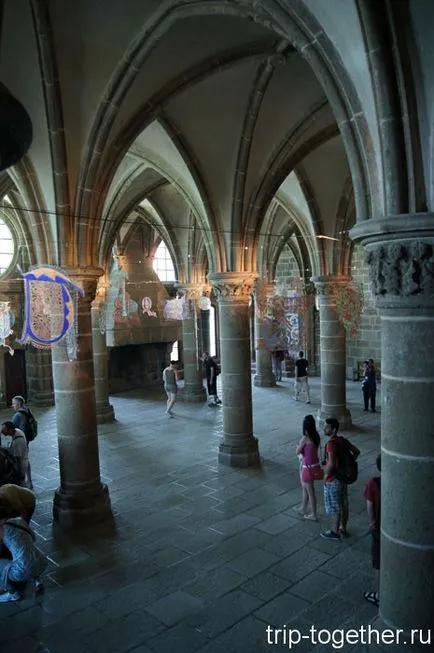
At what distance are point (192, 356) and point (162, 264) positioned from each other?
5.84 m

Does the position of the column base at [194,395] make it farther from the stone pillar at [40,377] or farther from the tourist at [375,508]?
the tourist at [375,508]

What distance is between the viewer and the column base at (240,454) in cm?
894

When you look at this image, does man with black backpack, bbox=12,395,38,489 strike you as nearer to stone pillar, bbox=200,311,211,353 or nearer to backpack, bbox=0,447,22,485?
backpack, bbox=0,447,22,485

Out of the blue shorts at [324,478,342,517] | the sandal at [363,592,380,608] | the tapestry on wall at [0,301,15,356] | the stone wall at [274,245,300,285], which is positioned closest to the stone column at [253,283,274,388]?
the stone wall at [274,245,300,285]

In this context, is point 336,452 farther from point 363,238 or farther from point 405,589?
point 363,238

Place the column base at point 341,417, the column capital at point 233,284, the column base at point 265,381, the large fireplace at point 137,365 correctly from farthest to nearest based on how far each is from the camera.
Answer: the large fireplace at point 137,365 < the column base at point 265,381 < the column base at point 341,417 < the column capital at point 233,284

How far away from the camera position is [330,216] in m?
11.5

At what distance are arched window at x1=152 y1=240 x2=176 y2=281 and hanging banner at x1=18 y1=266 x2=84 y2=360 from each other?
12.7 metres

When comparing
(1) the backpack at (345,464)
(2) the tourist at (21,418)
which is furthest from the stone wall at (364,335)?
(2) the tourist at (21,418)

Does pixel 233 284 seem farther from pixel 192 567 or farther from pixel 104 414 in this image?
pixel 104 414

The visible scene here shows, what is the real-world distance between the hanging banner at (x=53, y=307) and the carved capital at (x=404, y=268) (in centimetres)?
424

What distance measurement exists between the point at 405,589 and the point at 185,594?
7.31 ft

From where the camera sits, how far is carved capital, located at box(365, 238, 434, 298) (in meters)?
3.55

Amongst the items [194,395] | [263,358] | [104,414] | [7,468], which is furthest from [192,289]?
[7,468]
